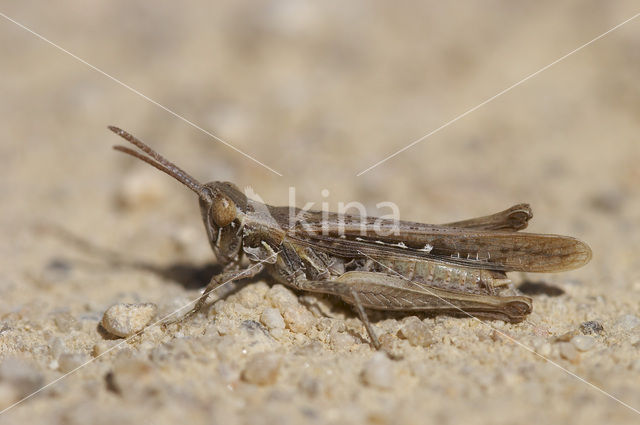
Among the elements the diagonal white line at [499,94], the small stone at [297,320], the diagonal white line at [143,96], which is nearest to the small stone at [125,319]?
the small stone at [297,320]

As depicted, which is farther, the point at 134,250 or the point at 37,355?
the point at 134,250

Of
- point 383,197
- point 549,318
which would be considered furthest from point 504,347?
point 383,197

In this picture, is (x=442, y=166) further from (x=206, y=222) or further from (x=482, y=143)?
(x=206, y=222)

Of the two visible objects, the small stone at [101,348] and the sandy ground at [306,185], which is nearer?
the sandy ground at [306,185]

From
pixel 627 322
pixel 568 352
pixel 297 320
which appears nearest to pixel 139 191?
pixel 297 320

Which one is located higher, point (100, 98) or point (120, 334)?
point (100, 98)

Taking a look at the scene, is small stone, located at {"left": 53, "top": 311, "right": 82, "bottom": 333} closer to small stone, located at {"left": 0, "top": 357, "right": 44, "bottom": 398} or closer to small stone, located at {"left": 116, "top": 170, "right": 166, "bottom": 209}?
small stone, located at {"left": 0, "top": 357, "right": 44, "bottom": 398}

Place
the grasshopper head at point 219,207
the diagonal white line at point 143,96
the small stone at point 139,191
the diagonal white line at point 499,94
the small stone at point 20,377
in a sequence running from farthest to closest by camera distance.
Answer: the diagonal white line at point 499,94, the diagonal white line at point 143,96, the small stone at point 139,191, the grasshopper head at point 219,207, the small stone at point 20,377

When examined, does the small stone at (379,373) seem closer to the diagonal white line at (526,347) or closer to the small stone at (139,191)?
the diagonal white line at (526,347)
